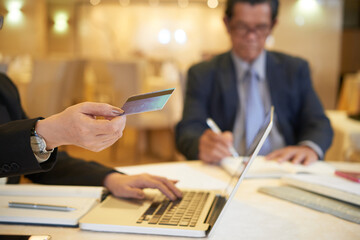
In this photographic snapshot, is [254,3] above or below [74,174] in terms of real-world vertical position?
above

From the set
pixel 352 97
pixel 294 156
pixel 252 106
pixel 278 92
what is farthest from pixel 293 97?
pixel 352 97

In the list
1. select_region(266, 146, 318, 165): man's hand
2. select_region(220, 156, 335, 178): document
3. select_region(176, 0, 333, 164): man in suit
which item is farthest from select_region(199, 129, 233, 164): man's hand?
select_region(176, 0, 333, 164): man in suit

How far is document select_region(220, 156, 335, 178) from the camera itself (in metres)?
1.09

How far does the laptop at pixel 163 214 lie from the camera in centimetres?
65

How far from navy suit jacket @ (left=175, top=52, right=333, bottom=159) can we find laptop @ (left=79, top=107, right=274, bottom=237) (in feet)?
2.46

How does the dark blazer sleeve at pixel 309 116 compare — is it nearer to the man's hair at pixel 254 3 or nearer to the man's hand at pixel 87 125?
the man's hair at pixel 254 3

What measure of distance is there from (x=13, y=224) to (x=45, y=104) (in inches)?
118

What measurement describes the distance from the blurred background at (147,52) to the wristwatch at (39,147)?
153cm

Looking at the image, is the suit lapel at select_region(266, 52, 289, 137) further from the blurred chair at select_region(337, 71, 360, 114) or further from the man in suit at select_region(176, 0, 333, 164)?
the blurred chair at select_region(337, 71, 360, 114)

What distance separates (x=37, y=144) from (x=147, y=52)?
8256mm

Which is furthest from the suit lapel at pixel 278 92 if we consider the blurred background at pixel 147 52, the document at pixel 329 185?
the document at pixel 329 185

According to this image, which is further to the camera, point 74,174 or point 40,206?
point 74,174

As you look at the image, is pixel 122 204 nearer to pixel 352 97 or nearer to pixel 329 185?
pixel 329 185

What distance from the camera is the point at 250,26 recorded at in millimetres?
1592
